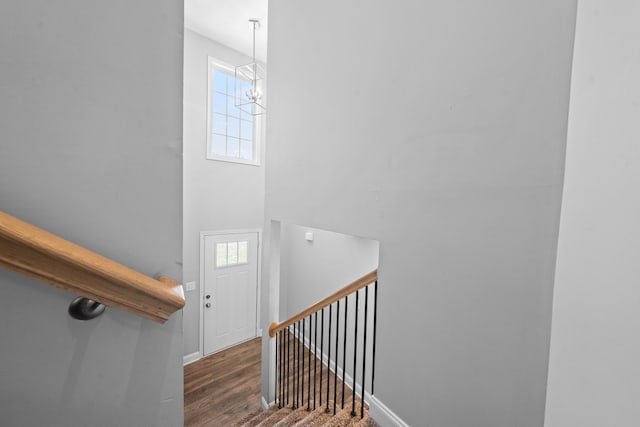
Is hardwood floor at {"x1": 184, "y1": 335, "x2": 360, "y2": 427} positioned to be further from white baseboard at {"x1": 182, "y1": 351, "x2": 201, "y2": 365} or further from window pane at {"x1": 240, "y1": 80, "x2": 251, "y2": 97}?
window pane at {"x1": 240, "y1": 80, "x2": 251, "y2": 97}

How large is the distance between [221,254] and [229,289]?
625 mm

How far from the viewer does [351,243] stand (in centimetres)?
379

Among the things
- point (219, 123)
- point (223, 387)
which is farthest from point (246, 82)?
point (223, 387)

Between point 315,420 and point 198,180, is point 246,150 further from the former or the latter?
point 315,420

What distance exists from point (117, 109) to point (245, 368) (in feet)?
14.9

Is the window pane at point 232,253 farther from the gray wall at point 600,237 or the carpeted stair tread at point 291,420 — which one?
the gray wall at point 600,237

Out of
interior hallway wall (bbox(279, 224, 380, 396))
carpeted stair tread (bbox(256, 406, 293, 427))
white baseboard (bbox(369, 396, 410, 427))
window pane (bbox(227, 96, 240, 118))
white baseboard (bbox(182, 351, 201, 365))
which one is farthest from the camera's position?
window pane (bbox(227, 96, 240, 118))

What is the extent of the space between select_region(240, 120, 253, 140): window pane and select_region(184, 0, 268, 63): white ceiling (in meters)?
1.11

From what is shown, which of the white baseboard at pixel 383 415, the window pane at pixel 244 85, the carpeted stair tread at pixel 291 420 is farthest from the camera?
the window pane at pixel 244 85

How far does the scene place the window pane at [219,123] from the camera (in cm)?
435

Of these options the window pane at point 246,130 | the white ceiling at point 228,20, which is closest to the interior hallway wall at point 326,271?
the window pane at point 246,130

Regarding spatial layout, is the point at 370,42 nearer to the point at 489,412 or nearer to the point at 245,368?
the point at 489,412

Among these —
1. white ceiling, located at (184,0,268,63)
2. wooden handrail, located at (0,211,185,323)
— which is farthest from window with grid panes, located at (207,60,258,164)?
wooden handrail, located at (0,211,185,323)

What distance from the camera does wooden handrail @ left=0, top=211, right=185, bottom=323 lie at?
361 mm
